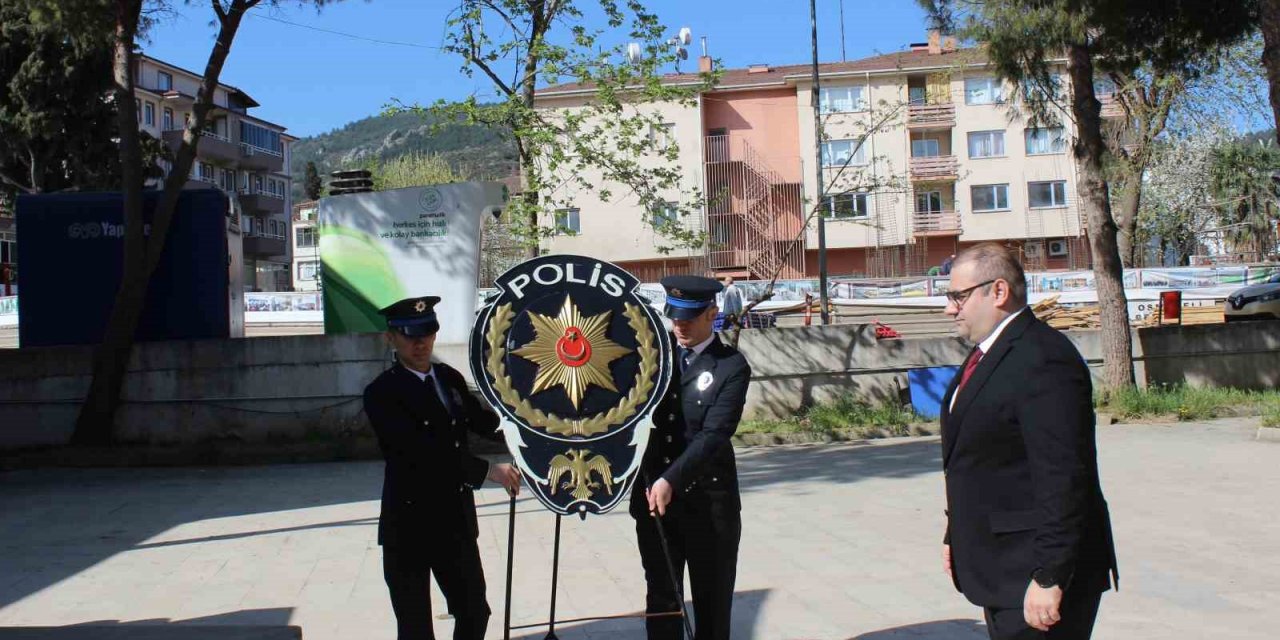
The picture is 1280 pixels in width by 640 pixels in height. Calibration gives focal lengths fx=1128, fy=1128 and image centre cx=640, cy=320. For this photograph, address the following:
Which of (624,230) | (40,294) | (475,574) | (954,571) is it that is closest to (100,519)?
(40,294)

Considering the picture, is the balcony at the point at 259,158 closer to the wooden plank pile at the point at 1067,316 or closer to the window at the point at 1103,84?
the window at the point at 1103,84

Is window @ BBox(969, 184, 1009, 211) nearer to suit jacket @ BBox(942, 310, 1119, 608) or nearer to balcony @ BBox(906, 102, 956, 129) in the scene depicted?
A: balcony @ BBox(906, 102, 956, 129)

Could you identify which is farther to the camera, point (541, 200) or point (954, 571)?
point (541, 200)

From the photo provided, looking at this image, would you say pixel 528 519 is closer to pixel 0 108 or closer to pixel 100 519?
pixel 100 519

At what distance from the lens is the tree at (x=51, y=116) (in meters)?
31.3

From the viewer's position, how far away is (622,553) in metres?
8.64

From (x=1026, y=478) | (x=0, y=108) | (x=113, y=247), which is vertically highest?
(x=0, y=108)

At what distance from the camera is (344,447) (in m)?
15.0

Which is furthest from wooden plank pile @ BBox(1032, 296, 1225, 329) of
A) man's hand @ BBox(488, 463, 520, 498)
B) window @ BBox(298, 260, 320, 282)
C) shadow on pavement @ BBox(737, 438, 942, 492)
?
window @ BBox(298, 260, 320, 282)

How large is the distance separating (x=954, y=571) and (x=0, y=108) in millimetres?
34355

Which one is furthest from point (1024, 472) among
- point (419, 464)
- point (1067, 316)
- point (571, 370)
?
point (1067, 316)

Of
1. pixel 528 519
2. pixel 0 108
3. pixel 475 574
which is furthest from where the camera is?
pixel 0 108

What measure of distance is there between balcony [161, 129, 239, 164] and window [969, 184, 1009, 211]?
4600 centimetres

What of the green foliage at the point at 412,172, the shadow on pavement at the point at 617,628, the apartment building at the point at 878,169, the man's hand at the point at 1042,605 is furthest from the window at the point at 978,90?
the man's hand at the point at 1042,605
